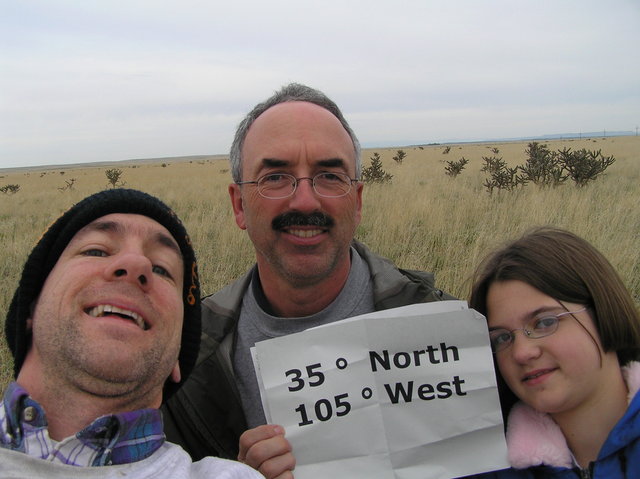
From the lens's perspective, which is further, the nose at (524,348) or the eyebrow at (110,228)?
the eyebrow at (110,228)

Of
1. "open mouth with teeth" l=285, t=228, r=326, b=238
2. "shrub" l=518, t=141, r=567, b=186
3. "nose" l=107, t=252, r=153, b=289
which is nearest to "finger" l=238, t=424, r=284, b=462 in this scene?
"nose" l=107, t=252, r=153, b=289

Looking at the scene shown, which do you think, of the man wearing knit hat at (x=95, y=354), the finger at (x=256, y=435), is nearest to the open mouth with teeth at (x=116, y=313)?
the man wearing knit hat at (x=95, y=354)

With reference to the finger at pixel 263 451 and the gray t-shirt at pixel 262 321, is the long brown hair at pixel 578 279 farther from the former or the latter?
the finger at pixel 263 451

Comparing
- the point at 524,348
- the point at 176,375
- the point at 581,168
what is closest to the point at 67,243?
the point at 176,375

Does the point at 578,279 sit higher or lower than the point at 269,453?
higher

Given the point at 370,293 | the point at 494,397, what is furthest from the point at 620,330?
the point at 370,293

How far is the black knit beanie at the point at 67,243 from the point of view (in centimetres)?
171

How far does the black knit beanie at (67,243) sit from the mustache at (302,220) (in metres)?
0.42

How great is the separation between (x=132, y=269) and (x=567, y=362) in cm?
158

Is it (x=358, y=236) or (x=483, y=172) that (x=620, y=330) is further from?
(x=483, y=172)

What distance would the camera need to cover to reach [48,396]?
1.52m

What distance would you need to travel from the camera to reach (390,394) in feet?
5.54

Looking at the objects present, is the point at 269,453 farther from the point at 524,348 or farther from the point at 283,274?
the point at 524,348

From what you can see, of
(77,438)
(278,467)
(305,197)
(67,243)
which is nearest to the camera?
(77,438)
